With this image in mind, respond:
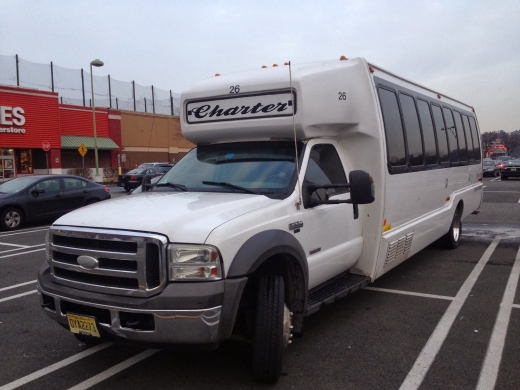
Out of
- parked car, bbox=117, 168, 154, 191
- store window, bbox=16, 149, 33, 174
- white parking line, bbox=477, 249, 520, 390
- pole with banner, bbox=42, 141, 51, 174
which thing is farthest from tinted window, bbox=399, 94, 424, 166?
store window, bbox=16, 149, 33, 174

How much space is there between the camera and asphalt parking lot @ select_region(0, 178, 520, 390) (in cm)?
389

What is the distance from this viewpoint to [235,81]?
17.2ft

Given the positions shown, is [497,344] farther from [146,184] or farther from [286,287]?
[146,184]

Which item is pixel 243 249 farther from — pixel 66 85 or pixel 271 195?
pixel 66 85

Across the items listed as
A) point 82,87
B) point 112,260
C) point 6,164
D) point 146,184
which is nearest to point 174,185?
point 146,184

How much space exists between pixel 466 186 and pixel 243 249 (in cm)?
736

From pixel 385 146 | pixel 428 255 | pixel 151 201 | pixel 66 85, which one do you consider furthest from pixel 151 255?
pixel 66 85

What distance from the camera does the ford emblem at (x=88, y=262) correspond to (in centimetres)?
356

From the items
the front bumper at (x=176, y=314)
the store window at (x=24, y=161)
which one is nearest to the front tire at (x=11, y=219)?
the front bumper at (x=176, y=314)

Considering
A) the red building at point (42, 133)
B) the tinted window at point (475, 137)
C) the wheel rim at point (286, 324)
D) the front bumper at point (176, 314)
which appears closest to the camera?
the front bumper at point (176, 314)

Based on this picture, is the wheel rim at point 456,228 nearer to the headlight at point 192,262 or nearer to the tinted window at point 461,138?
the tinted window at point 461,138

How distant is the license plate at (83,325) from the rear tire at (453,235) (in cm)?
697

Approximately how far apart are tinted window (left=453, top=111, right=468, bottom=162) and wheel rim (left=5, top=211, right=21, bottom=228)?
35.6 feet

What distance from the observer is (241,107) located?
5.11 meters
